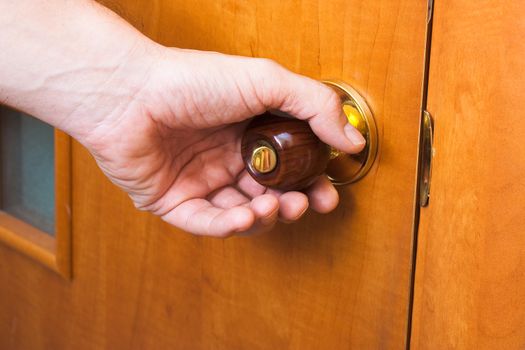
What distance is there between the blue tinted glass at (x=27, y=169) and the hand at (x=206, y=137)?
0.92 feet

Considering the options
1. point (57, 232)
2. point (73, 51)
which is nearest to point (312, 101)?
point (73, 51)

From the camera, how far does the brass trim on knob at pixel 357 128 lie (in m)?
0.42

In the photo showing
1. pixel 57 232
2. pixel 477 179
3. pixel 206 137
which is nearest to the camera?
pixel 477 179

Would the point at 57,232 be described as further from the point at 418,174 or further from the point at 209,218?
the point at 418,174

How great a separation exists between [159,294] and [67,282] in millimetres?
157

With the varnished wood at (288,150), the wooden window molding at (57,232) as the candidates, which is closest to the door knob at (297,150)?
the varnished wood at (288,150)

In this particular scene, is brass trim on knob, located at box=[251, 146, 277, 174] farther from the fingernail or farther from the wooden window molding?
the wooden window molding

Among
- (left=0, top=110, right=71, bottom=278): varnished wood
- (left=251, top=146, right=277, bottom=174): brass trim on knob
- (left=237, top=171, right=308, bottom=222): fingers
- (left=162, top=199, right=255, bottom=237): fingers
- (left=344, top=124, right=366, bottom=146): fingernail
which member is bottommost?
(left=0, top=110, right=71, bottom=278): varnished wood

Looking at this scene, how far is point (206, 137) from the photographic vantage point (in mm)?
490

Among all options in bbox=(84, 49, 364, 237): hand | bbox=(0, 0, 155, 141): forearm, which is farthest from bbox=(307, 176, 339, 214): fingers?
bbox=(0, 0, 155, 141): forearm

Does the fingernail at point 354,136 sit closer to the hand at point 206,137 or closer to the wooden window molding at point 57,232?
the hand at point 206,137

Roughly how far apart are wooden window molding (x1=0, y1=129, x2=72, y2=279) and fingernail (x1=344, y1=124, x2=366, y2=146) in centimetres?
33

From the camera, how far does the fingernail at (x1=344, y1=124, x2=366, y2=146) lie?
41 centimetres

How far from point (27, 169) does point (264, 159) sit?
45 centimetres
